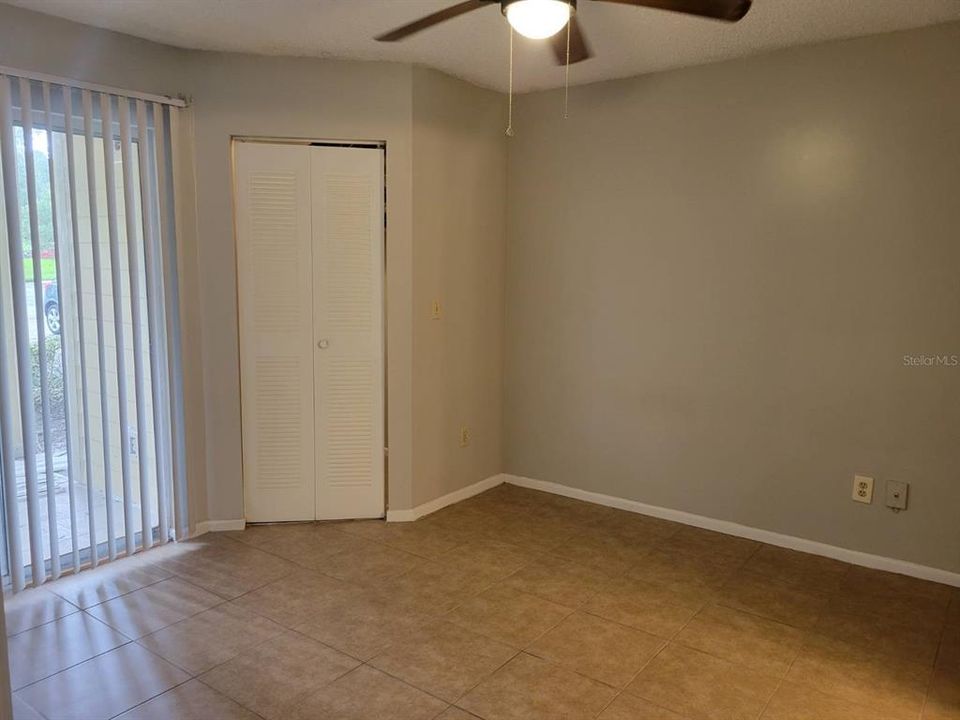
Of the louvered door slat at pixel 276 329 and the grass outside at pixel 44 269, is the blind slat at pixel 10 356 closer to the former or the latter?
the grass outside at pixel 44 269

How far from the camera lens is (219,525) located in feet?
12.0

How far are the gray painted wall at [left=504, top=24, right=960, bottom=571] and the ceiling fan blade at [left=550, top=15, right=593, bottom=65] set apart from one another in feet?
2.23

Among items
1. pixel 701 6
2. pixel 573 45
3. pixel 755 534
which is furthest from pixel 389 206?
pixel 755 534

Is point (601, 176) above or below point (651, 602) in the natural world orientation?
above

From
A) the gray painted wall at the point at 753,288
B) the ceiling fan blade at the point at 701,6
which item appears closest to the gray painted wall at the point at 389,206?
the gray painted wall at the point at 753,288

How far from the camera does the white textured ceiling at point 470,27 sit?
9.16ft

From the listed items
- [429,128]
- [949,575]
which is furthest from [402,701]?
[429,128]

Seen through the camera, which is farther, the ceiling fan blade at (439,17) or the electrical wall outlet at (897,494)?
the electrical wall outlet at (897,494)

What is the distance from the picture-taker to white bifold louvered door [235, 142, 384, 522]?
356cm

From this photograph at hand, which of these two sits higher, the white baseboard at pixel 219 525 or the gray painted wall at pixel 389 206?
the gray painted wall at pixel 389 206

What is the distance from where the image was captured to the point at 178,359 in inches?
136

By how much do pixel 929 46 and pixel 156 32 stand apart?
3.33 m

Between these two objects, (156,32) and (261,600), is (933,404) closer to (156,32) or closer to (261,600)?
(261,600)

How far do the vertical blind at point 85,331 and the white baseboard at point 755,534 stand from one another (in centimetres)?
212
